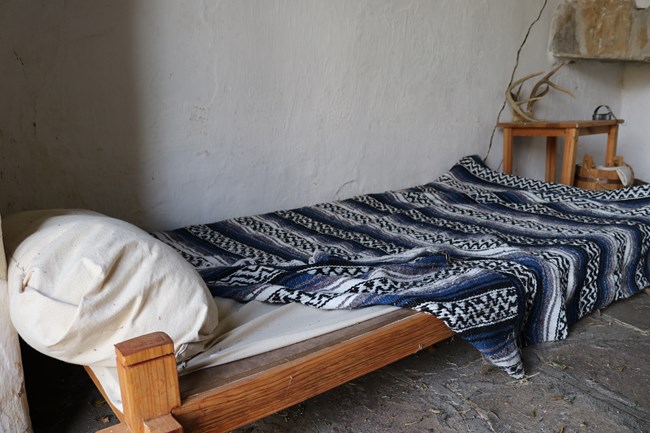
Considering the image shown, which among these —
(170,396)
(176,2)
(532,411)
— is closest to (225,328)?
(170,396)

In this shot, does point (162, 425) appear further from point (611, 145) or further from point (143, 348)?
point (611, 145)

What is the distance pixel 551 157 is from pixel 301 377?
3.08 m

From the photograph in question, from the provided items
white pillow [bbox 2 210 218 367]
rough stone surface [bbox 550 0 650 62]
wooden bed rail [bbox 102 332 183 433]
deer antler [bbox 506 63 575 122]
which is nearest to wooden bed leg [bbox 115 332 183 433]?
wooden bed rail [bbox 102 332 183 433]

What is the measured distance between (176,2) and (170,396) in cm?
167

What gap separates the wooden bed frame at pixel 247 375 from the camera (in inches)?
41.3

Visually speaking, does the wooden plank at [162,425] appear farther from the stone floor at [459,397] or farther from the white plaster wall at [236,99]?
the white plaster wall at [236,99]

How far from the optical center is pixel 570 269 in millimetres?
2033

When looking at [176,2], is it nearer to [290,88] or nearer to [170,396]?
[290,88]

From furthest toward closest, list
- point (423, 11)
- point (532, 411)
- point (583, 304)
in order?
point (423, 11), point (583, 304), point (532, 411)

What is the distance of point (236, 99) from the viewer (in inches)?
97.7

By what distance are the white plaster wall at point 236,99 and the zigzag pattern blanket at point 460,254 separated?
0.58 ft

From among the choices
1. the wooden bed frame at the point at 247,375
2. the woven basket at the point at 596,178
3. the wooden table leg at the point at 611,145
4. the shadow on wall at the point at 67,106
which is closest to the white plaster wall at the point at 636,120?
the wooden table leg at the point at 611,145

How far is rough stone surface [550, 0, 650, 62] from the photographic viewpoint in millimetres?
3562

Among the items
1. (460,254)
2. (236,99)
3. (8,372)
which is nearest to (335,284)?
(460,254)
